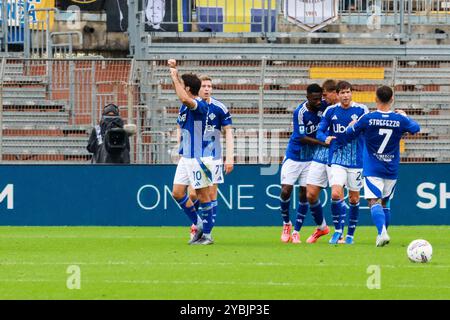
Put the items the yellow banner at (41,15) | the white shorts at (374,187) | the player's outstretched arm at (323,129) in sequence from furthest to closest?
the yellow banner at (41,15) < the player's outstretched arm at (323,129) < the white shorts at (374,187)

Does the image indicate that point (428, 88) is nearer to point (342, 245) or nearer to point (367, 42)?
point (367, 42)

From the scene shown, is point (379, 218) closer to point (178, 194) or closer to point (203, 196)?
point (203, 196)

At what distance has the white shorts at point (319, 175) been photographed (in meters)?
18.6

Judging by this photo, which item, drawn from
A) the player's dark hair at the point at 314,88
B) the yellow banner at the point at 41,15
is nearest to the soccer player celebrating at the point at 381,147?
the player's dark hair at the point at 314,88

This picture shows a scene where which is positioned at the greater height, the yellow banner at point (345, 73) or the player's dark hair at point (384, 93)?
the yellow banner at point (345, 73)

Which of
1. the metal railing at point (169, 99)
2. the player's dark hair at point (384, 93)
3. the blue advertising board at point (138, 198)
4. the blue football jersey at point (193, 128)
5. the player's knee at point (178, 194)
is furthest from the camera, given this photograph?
the metal railing at point (169, 99)

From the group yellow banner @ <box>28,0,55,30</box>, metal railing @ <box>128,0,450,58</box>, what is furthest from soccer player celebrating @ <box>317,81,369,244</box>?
yellow banner @ <box>28,0,55,30</box>

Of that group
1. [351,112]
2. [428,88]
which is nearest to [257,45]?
[428,88]

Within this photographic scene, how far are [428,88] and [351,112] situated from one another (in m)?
9.69

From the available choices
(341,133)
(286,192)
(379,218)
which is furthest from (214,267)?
(286,192)

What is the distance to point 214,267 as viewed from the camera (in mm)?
14422

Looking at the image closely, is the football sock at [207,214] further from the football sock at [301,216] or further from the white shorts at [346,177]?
the white shorts at [346,177]

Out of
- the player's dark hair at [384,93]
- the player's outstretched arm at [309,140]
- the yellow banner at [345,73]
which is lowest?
the player's outstretched arm at [309,140]

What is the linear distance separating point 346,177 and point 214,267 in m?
4.33
